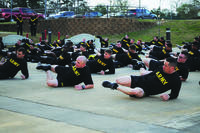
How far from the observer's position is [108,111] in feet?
23.3

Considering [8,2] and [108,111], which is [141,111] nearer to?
[108,111]

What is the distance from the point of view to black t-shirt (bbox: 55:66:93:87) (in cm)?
996

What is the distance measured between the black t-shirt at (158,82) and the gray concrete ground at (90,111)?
0.27 metres

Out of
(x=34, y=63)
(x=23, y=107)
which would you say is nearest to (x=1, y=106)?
(x=23, y=107)

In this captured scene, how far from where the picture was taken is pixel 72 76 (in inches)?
399

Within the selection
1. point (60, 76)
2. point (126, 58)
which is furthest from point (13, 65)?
point (126, 58)

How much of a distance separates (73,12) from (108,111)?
124 feet

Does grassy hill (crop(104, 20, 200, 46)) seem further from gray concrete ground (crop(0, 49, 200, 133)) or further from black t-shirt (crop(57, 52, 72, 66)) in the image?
gray concrete ground (crop(0, 49, 200, 133))

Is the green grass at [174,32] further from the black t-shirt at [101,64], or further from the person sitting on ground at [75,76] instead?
the person sitting on ground at [75,76]

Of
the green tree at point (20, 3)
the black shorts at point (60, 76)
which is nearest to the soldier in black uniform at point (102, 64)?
the black shorts at point (60, 76)

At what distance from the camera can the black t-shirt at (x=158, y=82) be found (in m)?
→ 8.19

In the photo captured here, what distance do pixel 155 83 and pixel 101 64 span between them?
17.9 feet

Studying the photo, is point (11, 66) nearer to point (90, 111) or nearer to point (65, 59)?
point (65, 59)

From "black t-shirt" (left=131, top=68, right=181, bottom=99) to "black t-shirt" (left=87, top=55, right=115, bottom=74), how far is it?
510cm
